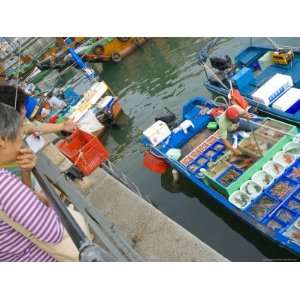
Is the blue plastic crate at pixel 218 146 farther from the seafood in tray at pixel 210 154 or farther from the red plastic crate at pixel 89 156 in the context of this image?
the red plastic crate at pixel 89 156

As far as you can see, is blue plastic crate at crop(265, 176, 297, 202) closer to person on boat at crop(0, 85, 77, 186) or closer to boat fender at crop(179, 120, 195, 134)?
boat fender at crop(179, 120, 195, 134)

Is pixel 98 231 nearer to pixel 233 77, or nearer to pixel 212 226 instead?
pixel 212 226

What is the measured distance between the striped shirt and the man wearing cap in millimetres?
6551

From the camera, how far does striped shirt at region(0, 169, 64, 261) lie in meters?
2.27

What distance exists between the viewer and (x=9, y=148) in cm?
250

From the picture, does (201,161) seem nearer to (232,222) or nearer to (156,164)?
(156,164)

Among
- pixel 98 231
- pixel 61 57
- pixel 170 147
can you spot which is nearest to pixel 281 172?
pixel 170 147

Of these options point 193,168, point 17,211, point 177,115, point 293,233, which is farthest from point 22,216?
point 177,115

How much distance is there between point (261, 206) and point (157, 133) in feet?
13.8

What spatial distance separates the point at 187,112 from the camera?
37.9ft

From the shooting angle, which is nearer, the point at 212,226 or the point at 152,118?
the point at 212,226

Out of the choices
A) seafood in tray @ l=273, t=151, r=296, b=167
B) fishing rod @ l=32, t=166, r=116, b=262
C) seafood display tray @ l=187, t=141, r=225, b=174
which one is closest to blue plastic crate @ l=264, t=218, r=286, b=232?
seafood in tray @ l=273, t=151, r=296, b=167

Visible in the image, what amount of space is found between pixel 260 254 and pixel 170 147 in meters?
4.14

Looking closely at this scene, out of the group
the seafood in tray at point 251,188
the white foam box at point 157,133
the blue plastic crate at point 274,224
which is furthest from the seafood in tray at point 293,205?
the white foam box at point 157,133
